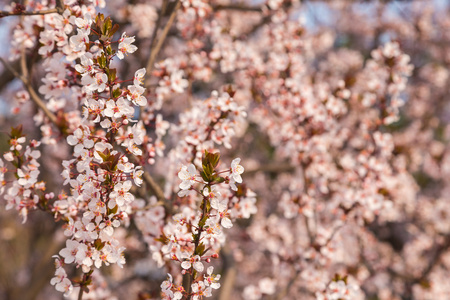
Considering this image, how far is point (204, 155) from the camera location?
8.33 ft

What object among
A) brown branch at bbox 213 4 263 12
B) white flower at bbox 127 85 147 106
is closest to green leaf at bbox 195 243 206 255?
white flower at bbox 127 85 147 106

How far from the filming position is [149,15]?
5.77 metres

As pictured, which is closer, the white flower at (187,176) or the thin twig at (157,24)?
the white flower at (187,176)

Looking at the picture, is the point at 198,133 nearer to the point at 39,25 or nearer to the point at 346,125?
the point at 39,25

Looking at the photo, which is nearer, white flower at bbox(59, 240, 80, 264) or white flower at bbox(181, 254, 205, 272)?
white flower at bbox(181, 254, 205, 272)

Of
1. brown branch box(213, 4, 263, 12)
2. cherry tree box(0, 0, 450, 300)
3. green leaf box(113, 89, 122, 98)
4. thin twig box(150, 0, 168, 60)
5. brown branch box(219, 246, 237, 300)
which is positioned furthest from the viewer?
brown branch box(219, 246, 237, 300)

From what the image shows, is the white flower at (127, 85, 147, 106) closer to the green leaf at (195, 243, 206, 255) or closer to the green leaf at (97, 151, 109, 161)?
the green leaf at (97, 151, 109, 161)

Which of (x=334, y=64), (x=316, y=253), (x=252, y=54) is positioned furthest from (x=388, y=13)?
(x=316, y=253)

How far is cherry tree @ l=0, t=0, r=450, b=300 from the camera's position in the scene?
201cm

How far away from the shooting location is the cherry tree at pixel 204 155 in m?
2.01

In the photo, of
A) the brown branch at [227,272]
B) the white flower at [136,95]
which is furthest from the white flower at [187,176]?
the brown branch at [227,272]

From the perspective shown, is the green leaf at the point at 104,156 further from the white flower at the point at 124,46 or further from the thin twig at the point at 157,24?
the thin twig at the point at 157,24

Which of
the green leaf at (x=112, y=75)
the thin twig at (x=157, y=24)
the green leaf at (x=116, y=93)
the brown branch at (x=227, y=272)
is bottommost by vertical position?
the brown branch at (x=227, y=272)

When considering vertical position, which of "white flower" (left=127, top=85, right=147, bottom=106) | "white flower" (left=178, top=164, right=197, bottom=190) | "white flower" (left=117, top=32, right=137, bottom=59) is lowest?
"white flower" (left=178, top=164, right=197, bottom=190)
